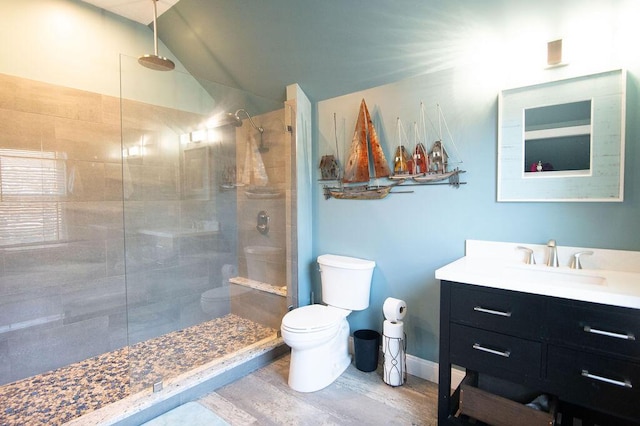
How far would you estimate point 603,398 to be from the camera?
1.29 m

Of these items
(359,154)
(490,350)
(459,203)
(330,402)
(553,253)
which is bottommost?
(330,402)

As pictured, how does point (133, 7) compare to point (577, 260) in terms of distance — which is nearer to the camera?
point (577, 260)

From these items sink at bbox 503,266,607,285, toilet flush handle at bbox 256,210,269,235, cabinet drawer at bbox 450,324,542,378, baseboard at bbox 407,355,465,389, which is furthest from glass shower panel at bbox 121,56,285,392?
sink at bbox 503,266,607,285

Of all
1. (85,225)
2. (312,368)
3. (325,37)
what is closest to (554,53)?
(325,37)

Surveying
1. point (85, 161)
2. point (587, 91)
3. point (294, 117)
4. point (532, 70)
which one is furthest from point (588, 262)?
point (85, 161)

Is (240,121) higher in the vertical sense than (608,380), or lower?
higher

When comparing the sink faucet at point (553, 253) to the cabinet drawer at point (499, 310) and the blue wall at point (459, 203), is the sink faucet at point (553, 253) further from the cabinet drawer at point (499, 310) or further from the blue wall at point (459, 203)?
the cabinet drawer at point (499, 310)

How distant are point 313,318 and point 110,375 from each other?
1501mm

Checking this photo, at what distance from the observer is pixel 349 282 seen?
93.1 inches

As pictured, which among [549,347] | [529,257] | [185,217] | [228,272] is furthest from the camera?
[228,272]

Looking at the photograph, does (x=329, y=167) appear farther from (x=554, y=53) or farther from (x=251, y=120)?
(x=554, y=53)

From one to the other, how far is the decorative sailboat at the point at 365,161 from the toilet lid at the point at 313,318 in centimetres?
87

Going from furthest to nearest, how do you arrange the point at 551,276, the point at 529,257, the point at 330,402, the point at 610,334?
the point at 330,402 < the point at 529,257 < the point at 551,276 < the point at 610,334

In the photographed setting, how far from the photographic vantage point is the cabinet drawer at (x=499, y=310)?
4.66 ft
